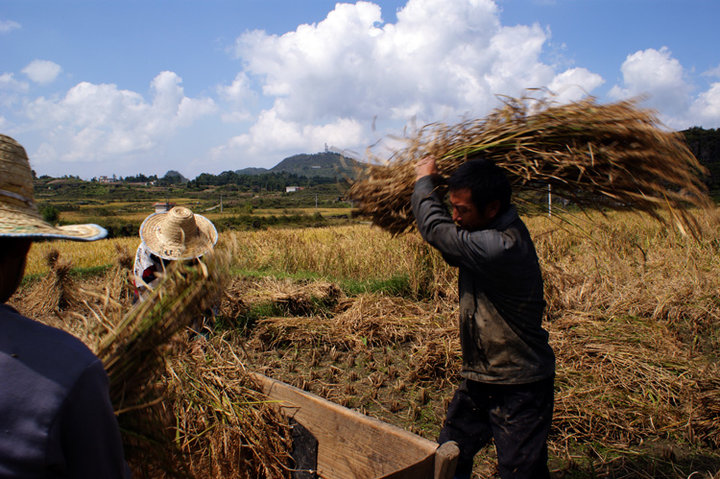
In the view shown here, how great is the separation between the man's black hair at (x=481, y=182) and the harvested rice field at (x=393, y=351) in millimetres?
742

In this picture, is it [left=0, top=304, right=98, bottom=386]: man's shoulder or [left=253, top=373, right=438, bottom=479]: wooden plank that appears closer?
[left=0, top=304, right=98, bottom=386]: man's shoulder

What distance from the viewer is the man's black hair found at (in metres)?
1.76

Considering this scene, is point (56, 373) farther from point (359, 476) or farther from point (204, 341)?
point (204, 341)

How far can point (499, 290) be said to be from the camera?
71.8 inches

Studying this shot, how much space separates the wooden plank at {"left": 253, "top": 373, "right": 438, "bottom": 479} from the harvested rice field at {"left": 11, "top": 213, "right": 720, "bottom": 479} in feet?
0.37

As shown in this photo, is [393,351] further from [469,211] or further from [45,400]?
[45,400]

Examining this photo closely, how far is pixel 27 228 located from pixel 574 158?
1.97 m

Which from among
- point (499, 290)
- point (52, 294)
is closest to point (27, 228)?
point (499, 290)

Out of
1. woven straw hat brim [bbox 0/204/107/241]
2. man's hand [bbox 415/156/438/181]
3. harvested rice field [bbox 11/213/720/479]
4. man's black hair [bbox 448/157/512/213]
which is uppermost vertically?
man's hand [bbox 415/156/438/181]

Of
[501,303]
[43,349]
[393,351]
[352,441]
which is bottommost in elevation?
[393,351]

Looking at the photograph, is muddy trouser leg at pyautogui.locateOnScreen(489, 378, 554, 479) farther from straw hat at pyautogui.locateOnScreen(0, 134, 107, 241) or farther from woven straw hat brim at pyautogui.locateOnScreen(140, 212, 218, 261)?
woven straw hat brim at pyautogui.locateOnScreen(140, 212, 218, 261)

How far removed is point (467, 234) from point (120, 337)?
1240 millimetres

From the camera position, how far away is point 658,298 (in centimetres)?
495

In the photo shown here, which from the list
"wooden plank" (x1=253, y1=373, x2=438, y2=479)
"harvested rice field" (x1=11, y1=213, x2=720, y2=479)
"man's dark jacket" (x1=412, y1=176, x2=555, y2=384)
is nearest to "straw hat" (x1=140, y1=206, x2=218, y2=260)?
"harvested rice field" (x1=11, y1=213, x2=720, y2=479)
